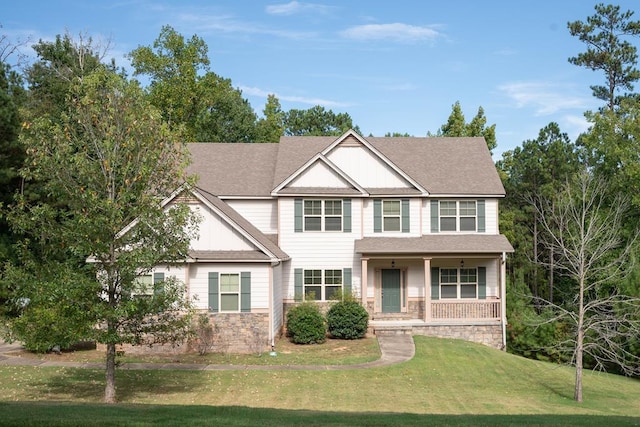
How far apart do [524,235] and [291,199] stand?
64.1 ft

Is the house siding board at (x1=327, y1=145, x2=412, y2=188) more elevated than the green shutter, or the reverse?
the house siding board at (x1=327, y1=145, x2=412, y2=188)

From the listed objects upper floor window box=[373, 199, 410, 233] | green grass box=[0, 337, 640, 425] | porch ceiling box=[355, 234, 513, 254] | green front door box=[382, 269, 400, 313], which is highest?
upper floor window box=[373, 199, 410, 233]

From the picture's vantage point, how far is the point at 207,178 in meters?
29.9

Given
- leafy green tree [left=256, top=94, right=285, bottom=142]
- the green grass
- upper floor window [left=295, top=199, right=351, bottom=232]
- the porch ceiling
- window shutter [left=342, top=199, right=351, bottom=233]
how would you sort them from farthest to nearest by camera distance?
leafy green tree [left=256, top=94, right=285, bottom=142]
window shutter [left=342, top=199, right=351, bottom=233]
upper floor window [left=295, top=199, right=351, bottom=232]
the porch ceiling
the green grass

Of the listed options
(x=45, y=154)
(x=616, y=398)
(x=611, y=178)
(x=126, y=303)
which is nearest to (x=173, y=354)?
(x=126, y=303)

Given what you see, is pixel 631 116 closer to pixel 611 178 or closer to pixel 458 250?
pixel 611 178

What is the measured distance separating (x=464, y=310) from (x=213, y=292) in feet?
35.8

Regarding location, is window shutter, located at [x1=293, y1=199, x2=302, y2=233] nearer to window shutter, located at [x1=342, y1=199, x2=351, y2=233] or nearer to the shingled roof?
the shingled roof

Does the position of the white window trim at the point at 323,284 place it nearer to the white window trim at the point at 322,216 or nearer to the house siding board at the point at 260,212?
the white window trim at the point at 322,216

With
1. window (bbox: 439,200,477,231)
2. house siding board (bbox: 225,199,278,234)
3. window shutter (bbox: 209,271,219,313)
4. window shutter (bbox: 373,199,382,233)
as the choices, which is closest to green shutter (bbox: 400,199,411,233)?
window shutter (bbox: 373,199,382,233)

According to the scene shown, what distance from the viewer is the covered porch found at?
90.2ft

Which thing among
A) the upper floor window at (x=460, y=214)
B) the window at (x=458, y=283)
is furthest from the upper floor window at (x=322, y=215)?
the window at (x=458, y=283)

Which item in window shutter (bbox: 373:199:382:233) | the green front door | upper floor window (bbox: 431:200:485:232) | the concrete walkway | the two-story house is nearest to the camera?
the concrete walkway

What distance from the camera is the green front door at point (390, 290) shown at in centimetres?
2936
